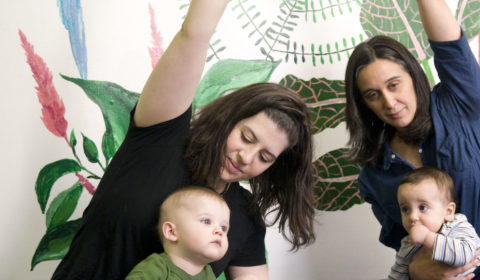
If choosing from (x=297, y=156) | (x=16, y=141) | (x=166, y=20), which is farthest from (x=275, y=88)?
(x=16, y=141)

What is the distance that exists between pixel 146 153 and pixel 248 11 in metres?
0.92

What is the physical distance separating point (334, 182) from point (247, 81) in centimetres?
60

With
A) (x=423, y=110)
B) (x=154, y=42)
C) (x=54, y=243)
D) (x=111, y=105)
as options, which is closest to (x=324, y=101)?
(x=423, y=110)

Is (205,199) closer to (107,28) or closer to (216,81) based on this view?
(216,81)

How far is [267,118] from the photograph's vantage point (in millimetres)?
1385

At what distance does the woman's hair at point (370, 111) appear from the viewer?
1.64 m

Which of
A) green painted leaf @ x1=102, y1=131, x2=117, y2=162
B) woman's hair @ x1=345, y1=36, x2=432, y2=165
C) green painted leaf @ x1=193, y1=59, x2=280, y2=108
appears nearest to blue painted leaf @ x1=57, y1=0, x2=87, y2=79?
green painted leaf @ x1=102, y1=131, x2=117, y2=162

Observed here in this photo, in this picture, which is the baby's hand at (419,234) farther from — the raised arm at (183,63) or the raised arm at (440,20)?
the raised arm at (183,63)

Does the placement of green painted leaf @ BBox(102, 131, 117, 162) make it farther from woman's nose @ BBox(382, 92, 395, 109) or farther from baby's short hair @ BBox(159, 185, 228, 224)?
woman's nose @ BBox(382, 92, 395, 109)

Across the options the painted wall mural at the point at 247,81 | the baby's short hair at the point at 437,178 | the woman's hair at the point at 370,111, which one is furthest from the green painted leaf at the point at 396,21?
the baby's short hair at the point at 437,178

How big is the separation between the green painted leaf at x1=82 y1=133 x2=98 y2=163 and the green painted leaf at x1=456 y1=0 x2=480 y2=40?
1.71m

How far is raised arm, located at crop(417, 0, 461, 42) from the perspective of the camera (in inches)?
59.4

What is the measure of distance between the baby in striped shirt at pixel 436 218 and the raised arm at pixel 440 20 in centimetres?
44

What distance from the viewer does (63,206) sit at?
1746 millimetres
